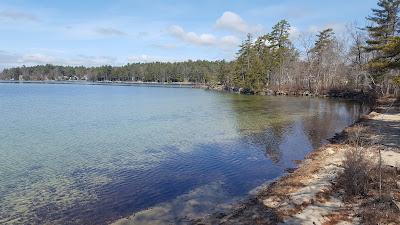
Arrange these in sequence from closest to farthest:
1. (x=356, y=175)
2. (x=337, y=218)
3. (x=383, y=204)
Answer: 1. (x=337, y=218)
2. (x=383, y=204)
3. (x=356, y=175)

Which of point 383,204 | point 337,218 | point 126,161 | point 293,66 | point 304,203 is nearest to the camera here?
point 337,218

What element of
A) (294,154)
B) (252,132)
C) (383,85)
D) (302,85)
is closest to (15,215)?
(294,154)

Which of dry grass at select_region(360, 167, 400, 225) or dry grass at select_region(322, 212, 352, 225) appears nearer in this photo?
dry grass at select_region(360, 167, 400, 225)

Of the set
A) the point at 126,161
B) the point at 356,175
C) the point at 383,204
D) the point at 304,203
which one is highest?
the point at 356,175

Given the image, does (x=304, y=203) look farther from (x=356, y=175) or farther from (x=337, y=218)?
(x=356, y=175)

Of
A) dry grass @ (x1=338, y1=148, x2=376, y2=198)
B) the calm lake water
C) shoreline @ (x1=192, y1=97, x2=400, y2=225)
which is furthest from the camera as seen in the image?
the calm lake water

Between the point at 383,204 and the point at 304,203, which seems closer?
the point at 383,204

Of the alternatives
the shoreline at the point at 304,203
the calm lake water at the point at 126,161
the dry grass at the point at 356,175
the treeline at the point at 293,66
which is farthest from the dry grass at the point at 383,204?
the treeline at the point at 293,66

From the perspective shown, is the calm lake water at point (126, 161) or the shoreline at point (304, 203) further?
the calm lake water at point (126, 161)

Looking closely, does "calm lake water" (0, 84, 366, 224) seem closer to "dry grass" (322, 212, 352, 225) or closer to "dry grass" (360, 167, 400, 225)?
"dry grass" (322, 212, 352, 225)

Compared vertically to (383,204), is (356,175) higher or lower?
higher

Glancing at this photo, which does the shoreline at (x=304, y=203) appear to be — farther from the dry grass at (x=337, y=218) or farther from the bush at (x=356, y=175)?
the bush at (x=356, y=175)

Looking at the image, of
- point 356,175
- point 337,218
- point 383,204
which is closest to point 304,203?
point 337,218

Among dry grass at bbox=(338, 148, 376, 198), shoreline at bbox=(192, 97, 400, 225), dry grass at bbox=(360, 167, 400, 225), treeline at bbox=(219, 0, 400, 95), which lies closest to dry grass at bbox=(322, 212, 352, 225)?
shoreline at bbox=(192, 97, 400, 225)
